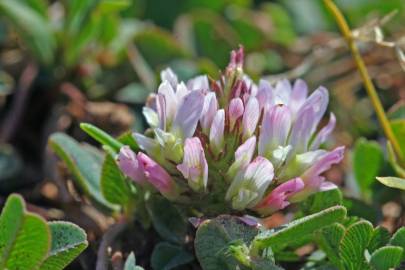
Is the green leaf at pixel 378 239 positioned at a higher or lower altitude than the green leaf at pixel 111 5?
lower

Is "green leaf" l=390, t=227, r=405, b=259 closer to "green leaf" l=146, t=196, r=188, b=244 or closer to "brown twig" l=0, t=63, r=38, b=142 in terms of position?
"green leaf" l=146, t=196, r=188, b=244

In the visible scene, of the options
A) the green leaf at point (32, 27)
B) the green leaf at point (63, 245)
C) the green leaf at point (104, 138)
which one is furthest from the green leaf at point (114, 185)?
the green leaf at point (32, 27)

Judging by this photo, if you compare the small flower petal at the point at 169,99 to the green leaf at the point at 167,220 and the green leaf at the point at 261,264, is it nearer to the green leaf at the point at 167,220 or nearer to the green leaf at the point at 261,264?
the green leaf at the point at 167,220

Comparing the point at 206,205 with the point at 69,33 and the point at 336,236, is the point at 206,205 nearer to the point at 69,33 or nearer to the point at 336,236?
the point at 336,236

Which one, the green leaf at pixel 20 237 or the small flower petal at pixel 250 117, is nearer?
the green leaf at pixel 20 237

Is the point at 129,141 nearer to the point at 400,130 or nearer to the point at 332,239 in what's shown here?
the point at 332,239

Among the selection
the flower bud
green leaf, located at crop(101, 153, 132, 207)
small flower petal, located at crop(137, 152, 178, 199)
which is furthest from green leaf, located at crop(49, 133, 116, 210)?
the flower bud

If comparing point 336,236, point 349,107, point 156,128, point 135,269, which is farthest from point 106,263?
point 349,107
